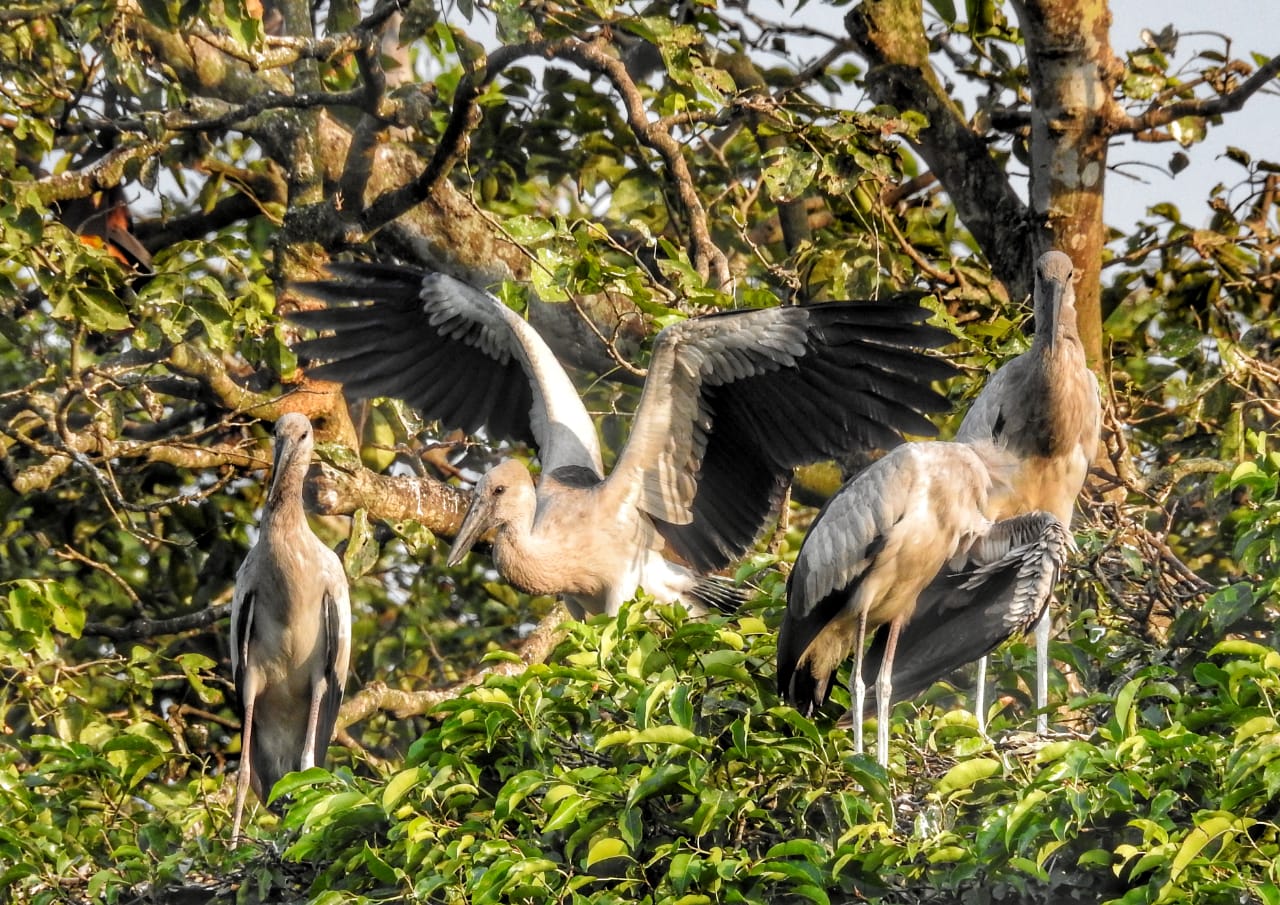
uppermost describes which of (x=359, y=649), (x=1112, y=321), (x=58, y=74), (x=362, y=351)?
(x=58, y=74)

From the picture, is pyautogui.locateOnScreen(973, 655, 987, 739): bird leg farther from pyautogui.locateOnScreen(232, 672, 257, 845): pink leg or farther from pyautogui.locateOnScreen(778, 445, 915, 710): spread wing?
pyautogui.locateOnScreen(232, 672, 257, 845): pink leg

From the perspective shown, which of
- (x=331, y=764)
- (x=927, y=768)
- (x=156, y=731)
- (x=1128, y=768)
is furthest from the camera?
(x=331, y=764)

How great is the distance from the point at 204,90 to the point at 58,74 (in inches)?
37.7

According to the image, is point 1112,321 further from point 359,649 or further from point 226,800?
point 226,800

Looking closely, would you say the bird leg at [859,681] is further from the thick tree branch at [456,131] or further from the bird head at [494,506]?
the thick tree branch at [456,131]

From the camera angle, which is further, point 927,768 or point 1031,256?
point 1031,256

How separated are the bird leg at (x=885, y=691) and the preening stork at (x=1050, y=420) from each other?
14 centimetres

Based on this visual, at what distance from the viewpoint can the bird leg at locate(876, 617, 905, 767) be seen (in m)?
4.12

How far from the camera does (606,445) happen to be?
746cm

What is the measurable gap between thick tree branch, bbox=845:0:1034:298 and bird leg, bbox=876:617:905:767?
208 centimetres

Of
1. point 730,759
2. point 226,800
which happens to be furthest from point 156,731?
point 730,759

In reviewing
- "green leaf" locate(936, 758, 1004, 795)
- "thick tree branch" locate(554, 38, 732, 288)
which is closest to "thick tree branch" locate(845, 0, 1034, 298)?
"thick tree branch" locate(554, 38, 732, 288)

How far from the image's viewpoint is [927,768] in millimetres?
4180

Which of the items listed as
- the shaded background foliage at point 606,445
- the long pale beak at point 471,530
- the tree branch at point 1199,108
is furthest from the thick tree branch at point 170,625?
the tree branch at point 1199,108
